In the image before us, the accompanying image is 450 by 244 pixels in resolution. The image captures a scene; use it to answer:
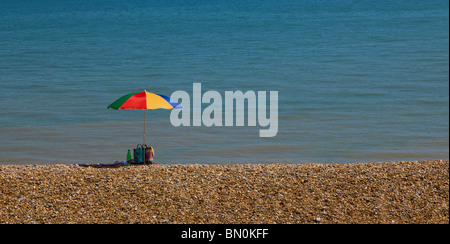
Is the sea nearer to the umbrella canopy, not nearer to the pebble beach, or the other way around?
the umbrella canopy

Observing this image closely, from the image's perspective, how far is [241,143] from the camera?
12.2 m

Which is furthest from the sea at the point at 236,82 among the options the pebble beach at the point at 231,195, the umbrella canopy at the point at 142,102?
the pebble beach at the point at 231,195

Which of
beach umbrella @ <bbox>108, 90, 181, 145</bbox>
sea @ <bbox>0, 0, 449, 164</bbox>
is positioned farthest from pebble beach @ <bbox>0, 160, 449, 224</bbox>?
sea @ <bbox>0, 0, 449, 164</bbox>

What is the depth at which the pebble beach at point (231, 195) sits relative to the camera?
22.7 feet

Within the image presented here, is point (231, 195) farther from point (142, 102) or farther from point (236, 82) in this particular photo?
point (236, 82)

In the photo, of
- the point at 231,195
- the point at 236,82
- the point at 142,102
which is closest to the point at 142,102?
the point at 142,102

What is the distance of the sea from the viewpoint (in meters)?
12.0

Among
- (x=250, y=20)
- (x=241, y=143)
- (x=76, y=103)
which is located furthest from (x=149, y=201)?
(x=250, y=20)

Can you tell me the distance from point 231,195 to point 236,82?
43.3ft

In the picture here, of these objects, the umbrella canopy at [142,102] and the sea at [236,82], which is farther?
the sea at [236,82]

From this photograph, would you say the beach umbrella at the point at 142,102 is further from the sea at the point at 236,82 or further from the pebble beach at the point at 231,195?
the sea at the point at 236,82

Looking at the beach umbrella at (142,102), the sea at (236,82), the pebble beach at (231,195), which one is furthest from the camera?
the sea at (236,82)

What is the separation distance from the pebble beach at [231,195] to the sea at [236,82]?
2.88m
